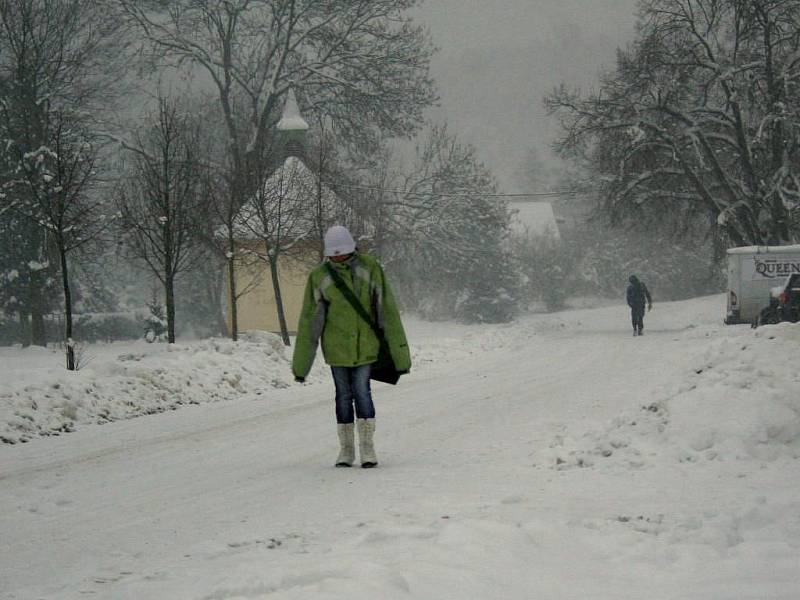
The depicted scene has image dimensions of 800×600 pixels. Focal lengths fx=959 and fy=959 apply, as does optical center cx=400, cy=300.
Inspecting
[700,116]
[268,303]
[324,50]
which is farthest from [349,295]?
[268,303]

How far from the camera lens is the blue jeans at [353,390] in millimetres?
7680

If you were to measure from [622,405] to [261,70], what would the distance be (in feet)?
96.3

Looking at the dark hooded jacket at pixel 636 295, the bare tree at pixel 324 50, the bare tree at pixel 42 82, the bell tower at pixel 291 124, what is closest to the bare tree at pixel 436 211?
the bare tree at pixel 324 50

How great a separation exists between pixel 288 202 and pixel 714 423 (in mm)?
20402

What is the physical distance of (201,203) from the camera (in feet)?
74.6

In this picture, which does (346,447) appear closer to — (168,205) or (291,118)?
(168,205)

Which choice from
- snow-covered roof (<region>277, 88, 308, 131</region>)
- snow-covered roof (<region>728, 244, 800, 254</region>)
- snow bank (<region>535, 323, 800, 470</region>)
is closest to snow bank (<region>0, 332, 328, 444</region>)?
snow bank (<region>535, 323, 800, 470</region>)

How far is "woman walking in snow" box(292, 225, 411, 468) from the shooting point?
7621 millimetres

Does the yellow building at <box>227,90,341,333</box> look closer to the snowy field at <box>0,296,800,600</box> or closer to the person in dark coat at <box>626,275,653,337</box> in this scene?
the person in dark coat at <box>626,275,653,337</box>

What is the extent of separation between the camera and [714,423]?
7.28 meters

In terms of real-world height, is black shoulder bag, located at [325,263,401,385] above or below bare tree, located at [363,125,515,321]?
below

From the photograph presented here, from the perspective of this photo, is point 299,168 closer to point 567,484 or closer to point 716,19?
point 716,19

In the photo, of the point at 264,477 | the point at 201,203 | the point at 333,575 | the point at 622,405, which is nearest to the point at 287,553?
the point at 333,575

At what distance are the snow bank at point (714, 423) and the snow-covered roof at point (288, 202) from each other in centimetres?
1870
